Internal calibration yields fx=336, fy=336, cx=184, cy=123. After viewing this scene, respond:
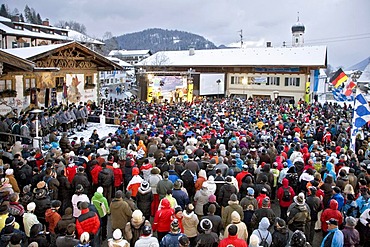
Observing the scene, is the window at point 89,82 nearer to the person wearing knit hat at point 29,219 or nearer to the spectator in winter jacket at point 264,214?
the person wearing knit hat at point 29,219

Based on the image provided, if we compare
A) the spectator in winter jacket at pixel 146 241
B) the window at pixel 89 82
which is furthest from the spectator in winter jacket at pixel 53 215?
the window at pixel 89 82

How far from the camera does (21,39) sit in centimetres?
3775

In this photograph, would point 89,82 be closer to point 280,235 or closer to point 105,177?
point 105,177

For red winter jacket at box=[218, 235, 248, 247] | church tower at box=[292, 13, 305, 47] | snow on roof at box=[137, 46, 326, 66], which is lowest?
red winter jacket at box=[218, 235, 248, 247]

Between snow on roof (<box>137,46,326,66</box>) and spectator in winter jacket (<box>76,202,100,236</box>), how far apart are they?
109 ft

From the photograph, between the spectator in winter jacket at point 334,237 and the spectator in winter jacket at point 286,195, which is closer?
the spectator in winter jacket at point 334,237

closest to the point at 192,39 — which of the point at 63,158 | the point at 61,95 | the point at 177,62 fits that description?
the point at 177,62

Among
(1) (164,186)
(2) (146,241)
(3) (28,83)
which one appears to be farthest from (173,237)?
(3) (28,83)

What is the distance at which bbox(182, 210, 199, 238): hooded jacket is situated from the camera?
224 inches

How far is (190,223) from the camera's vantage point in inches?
227

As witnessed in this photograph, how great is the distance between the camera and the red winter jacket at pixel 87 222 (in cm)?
538

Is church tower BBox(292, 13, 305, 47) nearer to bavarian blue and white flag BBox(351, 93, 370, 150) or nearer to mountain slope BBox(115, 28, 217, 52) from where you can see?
bavarian blue and white flag BBox(351, 93, 370, 150)

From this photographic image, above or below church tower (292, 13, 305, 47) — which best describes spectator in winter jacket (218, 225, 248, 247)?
below

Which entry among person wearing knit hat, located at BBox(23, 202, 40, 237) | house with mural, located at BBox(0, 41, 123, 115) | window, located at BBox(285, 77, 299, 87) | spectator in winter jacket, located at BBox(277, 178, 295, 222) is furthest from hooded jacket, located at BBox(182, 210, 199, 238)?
window, located at BBox(285, 77, 299, 87)
